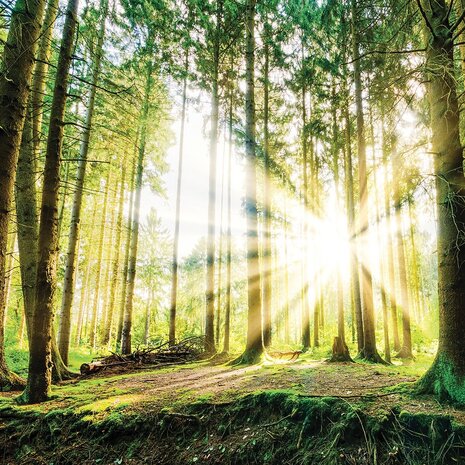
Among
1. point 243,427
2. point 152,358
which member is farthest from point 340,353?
point 152,358

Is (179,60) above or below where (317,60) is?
above

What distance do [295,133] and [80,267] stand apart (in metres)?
17.2

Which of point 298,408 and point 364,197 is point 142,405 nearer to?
point 298,408

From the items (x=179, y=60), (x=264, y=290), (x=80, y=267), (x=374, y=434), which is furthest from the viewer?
(x=80, y=267)

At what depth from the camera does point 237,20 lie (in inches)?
407

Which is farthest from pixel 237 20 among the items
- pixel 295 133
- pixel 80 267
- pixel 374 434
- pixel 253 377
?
pixel 80 267

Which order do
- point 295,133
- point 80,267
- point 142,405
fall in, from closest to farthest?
point 142,405, point 295,133, point 80,267

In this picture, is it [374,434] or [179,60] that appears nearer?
[374,434]

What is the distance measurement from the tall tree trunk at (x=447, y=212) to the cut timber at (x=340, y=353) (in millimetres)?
5065

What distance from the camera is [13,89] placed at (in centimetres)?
381

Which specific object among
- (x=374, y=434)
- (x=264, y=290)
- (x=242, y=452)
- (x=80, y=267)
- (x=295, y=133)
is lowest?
(x=242, y=452)

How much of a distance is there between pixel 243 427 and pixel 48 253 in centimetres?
400

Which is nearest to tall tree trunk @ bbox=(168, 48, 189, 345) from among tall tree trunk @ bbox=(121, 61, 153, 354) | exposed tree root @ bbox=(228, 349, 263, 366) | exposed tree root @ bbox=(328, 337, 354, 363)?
tall tree trunk @ bbox=(121, 61, 153, 354)

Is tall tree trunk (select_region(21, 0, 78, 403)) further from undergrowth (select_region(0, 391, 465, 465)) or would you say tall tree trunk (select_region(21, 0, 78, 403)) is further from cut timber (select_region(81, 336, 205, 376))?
cut timber (select_region(81, 336, 205, 376))
